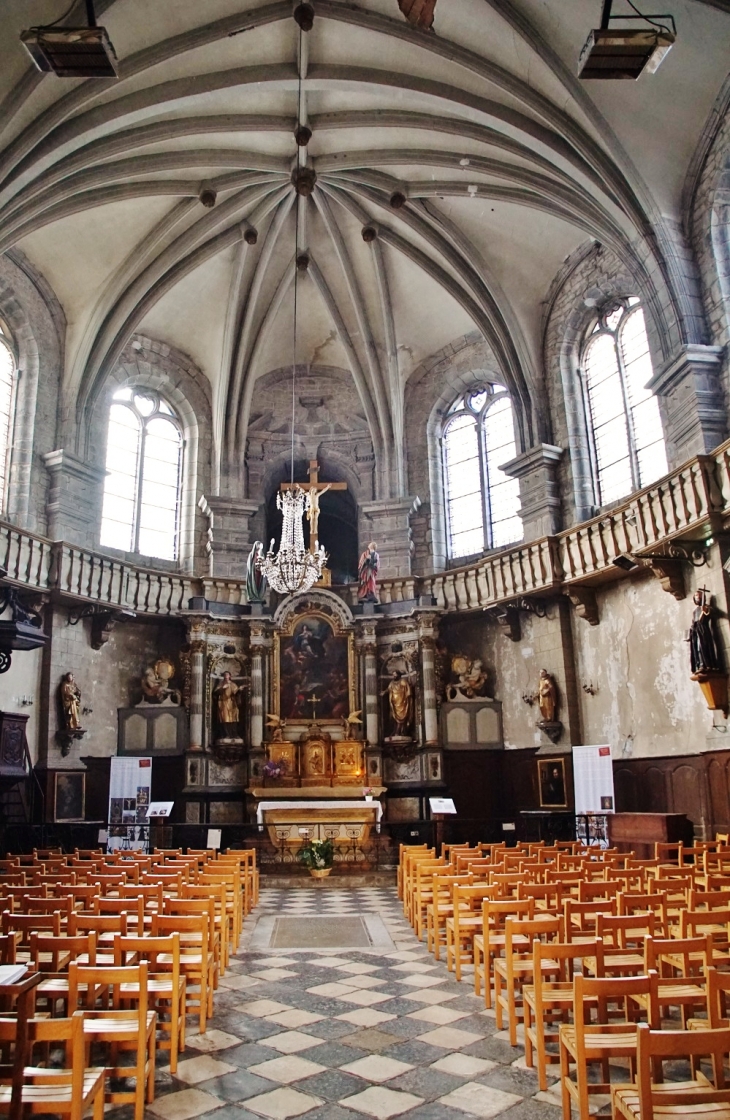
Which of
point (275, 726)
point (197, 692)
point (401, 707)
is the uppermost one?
point (197, 692)

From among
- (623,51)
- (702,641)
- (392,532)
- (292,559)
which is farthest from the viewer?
(392,532)

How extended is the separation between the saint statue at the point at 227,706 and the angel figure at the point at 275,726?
2.20 ft

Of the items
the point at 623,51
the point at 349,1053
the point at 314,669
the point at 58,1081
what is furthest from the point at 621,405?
the point at 58,1081

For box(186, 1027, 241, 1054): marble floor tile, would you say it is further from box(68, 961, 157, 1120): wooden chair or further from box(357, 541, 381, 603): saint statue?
box(357, 541, 381, 603): saint statue

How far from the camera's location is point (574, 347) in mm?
18734

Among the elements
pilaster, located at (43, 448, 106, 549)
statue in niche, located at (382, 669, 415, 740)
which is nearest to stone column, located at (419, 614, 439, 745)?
statue in niche, located at (382, 669, 415, 740)

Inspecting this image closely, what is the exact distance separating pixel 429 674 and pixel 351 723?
208 centimetres

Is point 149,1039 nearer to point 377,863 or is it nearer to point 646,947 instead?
point 646,947

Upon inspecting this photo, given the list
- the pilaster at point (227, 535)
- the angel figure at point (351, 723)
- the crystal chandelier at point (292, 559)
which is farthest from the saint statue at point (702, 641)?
the pilaster at point (227, 535)

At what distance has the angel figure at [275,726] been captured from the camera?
19125 mm

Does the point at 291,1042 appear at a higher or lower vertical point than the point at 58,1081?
lower

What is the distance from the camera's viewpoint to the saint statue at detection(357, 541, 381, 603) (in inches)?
785

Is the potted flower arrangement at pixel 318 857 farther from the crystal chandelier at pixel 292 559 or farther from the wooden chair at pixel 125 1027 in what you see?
the wooden chair at pixel 125 1027

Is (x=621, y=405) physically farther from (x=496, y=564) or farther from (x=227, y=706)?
(x=227, y=706)
